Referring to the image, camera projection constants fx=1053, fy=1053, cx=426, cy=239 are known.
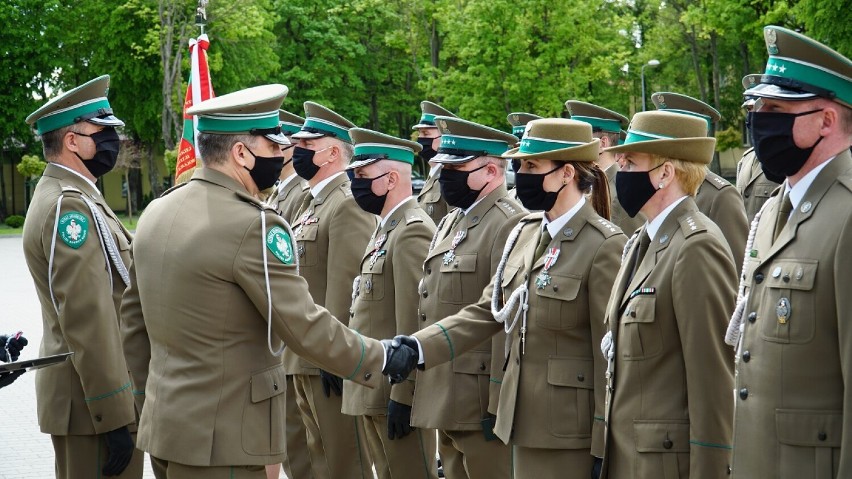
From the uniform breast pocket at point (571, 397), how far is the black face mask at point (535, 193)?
31.1 inches

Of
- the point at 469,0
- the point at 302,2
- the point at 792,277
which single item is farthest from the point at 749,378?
the point at 302,2

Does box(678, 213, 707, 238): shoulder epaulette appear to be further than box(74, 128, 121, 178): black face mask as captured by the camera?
No

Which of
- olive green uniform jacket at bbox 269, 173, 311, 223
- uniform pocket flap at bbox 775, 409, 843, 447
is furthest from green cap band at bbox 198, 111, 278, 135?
olive green uniform jacket at bbox 269, 173, 311, 223

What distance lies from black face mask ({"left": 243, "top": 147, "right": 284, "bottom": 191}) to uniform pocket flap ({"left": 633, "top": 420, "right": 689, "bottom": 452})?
192 centimetres

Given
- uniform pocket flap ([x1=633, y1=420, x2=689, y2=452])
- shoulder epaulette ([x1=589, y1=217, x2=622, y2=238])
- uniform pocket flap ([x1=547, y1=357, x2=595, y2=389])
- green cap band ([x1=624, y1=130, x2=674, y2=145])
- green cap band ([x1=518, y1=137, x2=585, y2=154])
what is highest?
green cap band ([x1=624, y1=130, x2=674, y2=145])

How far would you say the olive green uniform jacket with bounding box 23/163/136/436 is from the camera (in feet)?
17.8

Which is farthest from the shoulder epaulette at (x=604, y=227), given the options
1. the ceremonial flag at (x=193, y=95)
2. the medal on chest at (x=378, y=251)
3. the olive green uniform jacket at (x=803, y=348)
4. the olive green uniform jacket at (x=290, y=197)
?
the ceremonial flag at (x=193, y=95)

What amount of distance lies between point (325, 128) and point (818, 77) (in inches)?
198

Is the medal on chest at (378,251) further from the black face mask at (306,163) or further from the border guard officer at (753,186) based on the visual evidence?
the border guard officer at (753,186)

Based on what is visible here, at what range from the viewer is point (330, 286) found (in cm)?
724

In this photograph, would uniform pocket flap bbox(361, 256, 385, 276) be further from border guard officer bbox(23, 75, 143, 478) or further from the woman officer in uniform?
border guard officer bbox(23, 75, 143, 478)

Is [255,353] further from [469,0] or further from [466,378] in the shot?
[469,0]

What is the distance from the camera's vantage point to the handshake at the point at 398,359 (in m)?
5.00

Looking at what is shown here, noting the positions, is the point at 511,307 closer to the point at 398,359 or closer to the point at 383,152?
the point at 398,359
